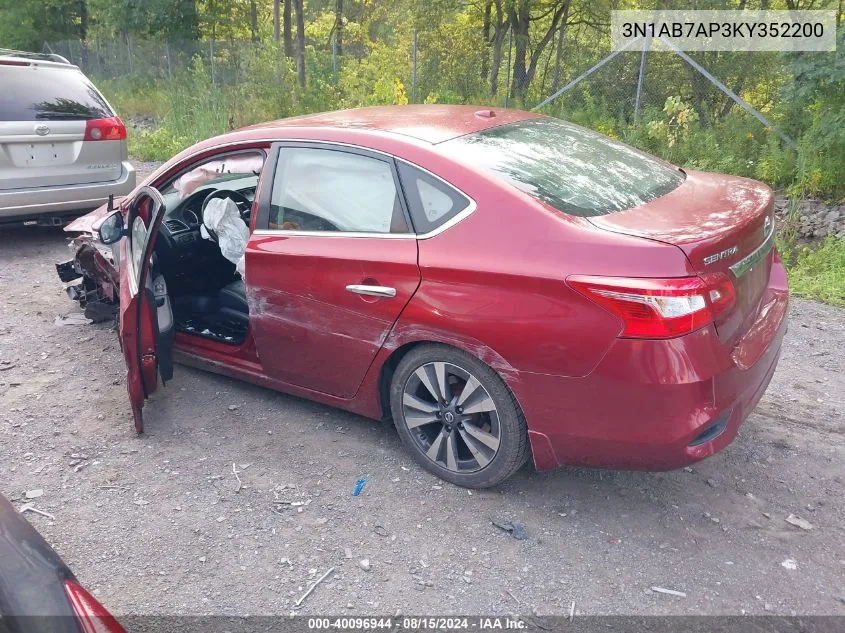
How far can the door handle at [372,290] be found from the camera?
330 cm

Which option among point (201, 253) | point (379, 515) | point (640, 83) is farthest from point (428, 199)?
point (640, 83)

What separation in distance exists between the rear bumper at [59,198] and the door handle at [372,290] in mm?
4749

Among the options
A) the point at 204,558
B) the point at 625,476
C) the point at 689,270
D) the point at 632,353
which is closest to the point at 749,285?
the point at 689,270

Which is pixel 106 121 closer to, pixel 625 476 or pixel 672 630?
pixel 625 476

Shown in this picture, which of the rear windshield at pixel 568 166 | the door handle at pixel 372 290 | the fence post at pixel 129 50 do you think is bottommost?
the door handle at pixel 372 290

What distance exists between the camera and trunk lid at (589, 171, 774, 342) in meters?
2.80

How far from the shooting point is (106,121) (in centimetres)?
718

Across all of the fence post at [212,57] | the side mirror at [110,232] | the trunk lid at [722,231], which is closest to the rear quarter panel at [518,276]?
the trunk lid at [722,231]

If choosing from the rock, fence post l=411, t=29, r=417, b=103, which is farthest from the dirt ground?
fence post l=411, t=29, r=417, b=103

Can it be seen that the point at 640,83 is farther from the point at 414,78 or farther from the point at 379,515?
the point at 379,515

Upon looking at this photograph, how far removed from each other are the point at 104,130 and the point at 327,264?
15.8 feet

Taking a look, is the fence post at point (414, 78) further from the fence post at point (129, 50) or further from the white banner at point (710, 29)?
the fence post at point (129, 50)

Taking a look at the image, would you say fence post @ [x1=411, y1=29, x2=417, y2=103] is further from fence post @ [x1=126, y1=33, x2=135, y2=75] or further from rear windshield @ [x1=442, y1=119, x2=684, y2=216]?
fence post @ [x1=126, y1=33, x2=135, y2=75]

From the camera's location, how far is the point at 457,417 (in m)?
3.32
